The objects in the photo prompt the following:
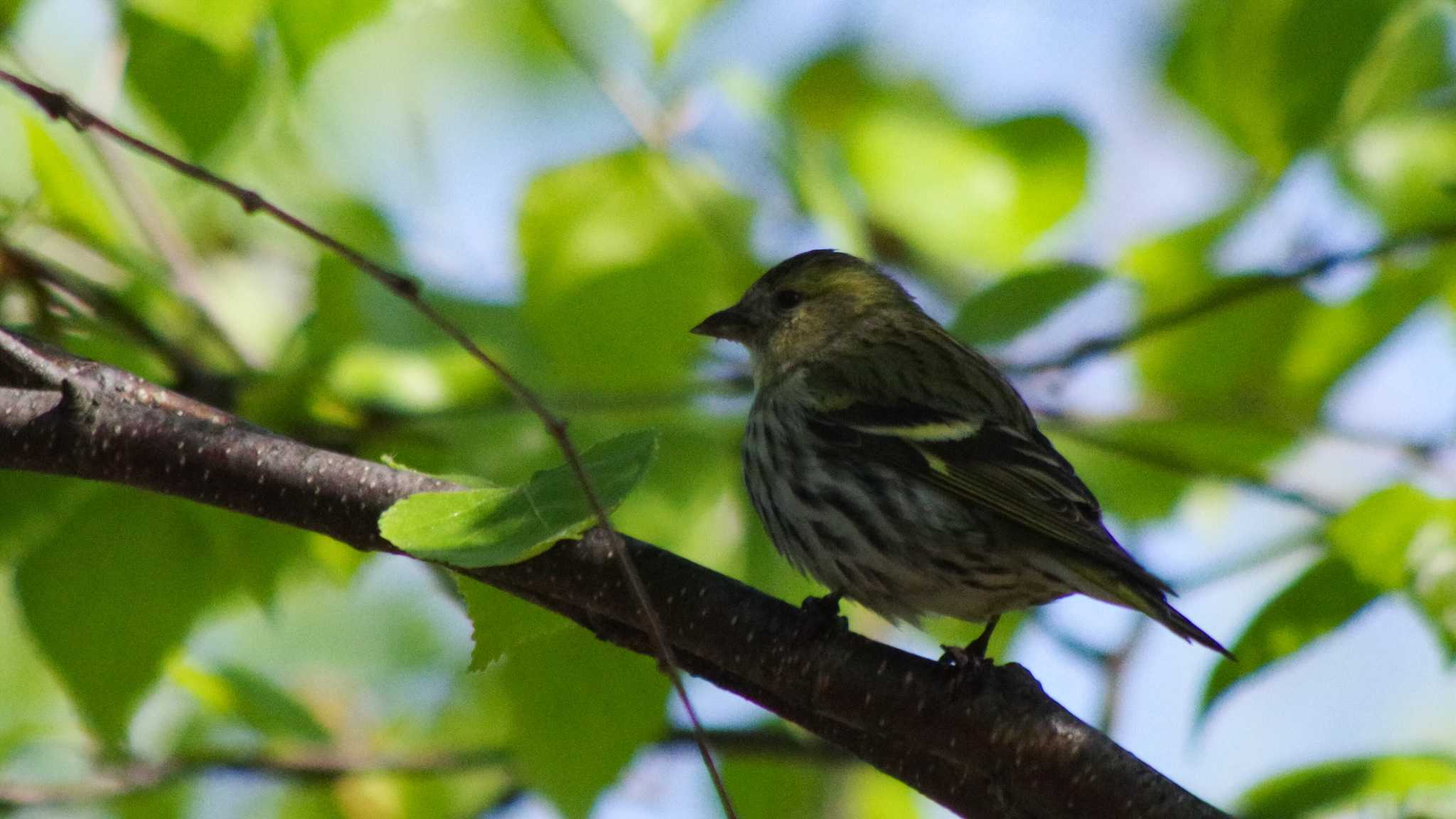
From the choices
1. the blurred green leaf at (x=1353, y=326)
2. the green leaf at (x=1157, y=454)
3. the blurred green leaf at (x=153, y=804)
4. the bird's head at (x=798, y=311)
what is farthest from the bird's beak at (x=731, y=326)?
the blurred green leaf at (x=153, y=804)

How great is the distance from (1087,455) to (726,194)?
5.59 feet

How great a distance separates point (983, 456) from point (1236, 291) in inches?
32.1

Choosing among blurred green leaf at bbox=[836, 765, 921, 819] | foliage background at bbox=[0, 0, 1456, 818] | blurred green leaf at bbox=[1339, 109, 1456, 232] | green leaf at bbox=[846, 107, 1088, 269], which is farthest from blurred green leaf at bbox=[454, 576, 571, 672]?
blurred green leaf at bbox=[1339, 109, 1456, 232]

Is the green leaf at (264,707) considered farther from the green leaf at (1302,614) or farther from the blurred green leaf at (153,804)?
the green leaf at (1302,614)

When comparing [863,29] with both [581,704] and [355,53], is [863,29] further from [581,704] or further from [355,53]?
[581,704]

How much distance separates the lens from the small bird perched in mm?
3980

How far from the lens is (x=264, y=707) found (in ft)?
13.1

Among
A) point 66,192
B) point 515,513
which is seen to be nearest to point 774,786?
point 66,192

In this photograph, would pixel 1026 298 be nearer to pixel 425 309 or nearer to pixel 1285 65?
pixel 1285 65

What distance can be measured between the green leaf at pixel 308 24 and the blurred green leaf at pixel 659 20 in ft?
2.08

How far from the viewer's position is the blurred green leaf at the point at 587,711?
3.48 meters

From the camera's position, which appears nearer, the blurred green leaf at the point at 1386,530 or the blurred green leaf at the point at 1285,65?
the blurred green leaf at the point at 1386,530

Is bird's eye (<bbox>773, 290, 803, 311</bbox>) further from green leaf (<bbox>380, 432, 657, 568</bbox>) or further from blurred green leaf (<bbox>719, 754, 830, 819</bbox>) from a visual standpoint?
green leaf (<bbox>380, 432, 657, 568</bbox>)

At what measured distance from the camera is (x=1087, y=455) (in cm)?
548
